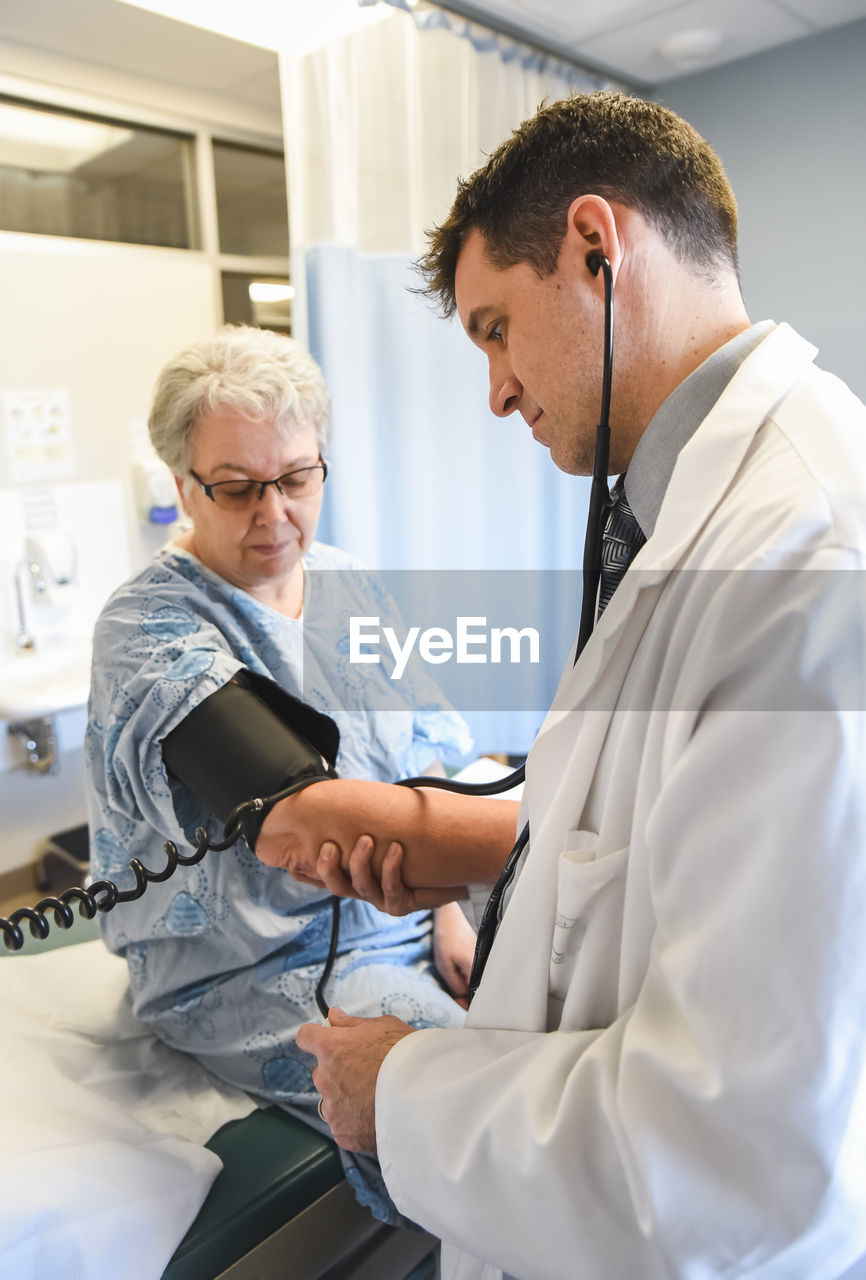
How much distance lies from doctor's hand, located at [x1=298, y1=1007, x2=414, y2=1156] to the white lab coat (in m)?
0.06

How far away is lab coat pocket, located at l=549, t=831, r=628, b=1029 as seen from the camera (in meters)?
0.68

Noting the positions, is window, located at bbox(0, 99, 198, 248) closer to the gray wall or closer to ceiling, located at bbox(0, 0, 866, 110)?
ceiling, located at bbox(0, 0, 866, 110)

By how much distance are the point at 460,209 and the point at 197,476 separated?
559 mm

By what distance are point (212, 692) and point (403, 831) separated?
0.89 ft

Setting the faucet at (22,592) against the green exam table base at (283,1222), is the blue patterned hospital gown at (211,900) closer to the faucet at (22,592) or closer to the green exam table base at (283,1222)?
the green exam table base at (283,1222)

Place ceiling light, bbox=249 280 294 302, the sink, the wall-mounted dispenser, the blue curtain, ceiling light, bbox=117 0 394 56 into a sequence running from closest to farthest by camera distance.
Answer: ceiling light, bbox=117 0 394 56
the blue curtain
the sink
the wall-mounted dispenser
ceiling light, bbox=249 280 294 302

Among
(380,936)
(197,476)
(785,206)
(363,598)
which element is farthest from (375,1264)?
(785,206)

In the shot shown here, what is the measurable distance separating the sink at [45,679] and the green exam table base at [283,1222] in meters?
1.46

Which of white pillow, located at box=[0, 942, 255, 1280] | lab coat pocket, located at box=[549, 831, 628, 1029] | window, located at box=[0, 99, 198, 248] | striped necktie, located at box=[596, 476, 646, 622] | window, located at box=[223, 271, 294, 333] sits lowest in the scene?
white pillow, located at box=[0, 942, 255, 1280]

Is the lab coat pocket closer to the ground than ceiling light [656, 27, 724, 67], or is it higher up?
closer to the ground

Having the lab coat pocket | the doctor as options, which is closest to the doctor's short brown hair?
the doctor

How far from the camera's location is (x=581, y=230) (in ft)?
2.46

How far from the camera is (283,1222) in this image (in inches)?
40.6

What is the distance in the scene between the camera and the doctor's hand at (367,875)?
3.26 ft
